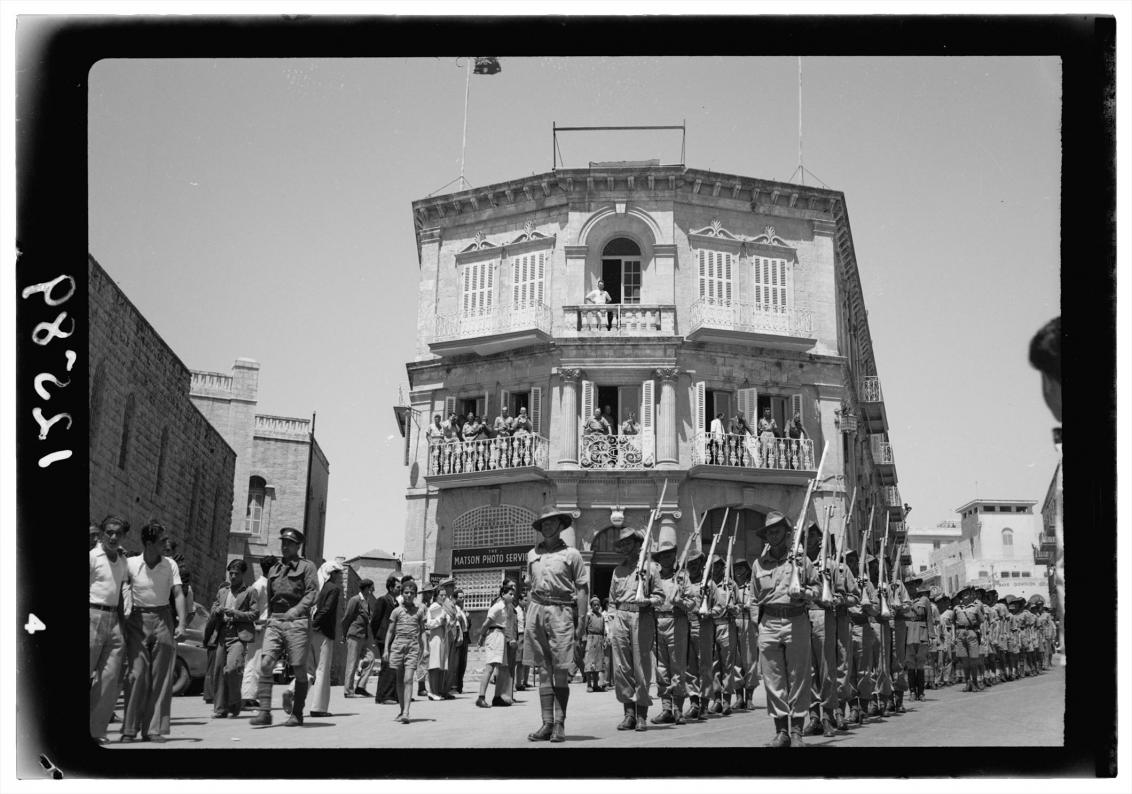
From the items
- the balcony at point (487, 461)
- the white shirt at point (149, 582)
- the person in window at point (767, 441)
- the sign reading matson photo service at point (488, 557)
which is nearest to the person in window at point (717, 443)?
the person in window at point (767, 441)

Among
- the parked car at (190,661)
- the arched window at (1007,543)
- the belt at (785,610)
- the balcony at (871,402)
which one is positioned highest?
the balcony at (871,402)

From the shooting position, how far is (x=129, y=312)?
20469mm

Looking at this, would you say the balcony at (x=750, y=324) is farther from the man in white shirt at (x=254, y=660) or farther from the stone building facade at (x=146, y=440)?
the man in white shirt at (x=254, y=660)

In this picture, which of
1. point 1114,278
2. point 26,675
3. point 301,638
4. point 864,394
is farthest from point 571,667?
point 864,394

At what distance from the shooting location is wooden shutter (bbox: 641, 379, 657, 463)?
2548 centimetres

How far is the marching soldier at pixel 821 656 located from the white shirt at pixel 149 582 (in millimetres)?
5634

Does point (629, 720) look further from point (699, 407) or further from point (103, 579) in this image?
point (699, 407)

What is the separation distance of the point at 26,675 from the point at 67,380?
2.23 metres

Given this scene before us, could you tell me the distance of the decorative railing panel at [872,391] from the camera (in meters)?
31.5

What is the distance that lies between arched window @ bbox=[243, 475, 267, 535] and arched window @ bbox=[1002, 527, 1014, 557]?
85.8 feet

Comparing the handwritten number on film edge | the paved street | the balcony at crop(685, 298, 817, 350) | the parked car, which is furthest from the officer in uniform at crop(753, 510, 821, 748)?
the balcony at crop(685, 298, 817, 350)

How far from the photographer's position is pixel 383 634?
17.3 m

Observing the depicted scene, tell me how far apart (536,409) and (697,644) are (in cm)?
1352
